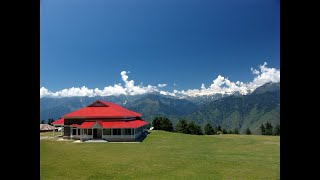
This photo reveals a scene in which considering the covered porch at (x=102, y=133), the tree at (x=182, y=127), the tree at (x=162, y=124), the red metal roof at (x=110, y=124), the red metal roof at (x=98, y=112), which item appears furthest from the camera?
the tree at (x=162, y=124)

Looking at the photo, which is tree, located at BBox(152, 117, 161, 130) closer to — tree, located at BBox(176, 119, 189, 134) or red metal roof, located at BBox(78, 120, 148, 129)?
tree, located at BBox(176, 119, 189, 134)

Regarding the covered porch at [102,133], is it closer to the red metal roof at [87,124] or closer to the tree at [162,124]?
the red metal roof at [87,124]

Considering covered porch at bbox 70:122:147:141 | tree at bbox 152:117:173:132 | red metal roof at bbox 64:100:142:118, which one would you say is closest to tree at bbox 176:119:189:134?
tree at bbox 152:117:173:132

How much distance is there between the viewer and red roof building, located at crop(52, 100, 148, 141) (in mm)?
43594

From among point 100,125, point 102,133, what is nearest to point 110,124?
point 100,125

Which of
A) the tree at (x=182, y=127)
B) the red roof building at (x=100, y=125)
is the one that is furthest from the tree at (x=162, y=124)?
the red roof building at (x=100, y=125)

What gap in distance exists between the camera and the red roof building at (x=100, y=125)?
43.6 meters
